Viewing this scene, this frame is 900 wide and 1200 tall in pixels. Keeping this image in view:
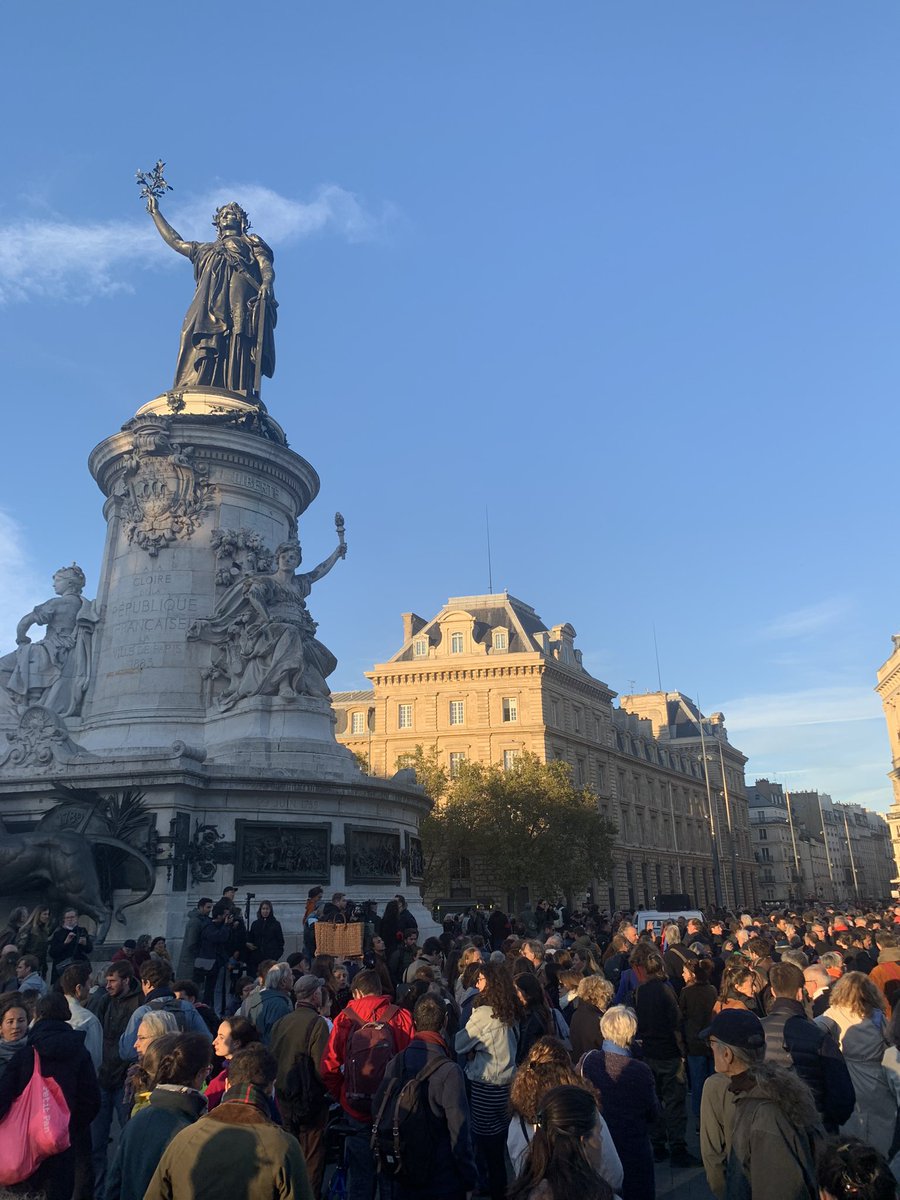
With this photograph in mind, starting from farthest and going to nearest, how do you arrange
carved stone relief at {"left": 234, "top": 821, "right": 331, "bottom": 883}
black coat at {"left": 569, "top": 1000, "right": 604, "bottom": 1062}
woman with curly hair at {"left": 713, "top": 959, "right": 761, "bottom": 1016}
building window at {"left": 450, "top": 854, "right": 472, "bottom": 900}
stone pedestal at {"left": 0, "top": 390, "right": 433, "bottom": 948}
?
1. building window at {"left": 450, "top": 854, "right": 472, "bottom": 900}
2. carved stone relief at {"left": 234, "top": 821, "right": 331, "bottom": 883}
3. stone pedestal at {"left": 0, "top": 390, "right": 433, "bottom": 948}
4. woman with curly hair at {"left": 713, "top": 959, "right": 761, "bottom": 1016}
5. black coat at {"left": 569, "top": 1000, "right": 604, "bottom": 1062}

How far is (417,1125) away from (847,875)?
145374mm

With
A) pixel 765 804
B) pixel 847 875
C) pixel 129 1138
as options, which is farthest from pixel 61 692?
pixel 847 875

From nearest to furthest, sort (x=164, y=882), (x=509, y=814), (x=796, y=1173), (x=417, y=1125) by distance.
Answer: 1. (x=796, y=1173)
2. (x=417, y=1125)
3. (x=164, y=882)
4. (x=509, y=814)

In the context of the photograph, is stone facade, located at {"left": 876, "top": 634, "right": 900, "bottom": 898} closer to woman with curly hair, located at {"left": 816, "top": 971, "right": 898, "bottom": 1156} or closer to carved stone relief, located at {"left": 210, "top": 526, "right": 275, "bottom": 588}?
carved stone relief, located at {"left": 210, "top": 526, "right": 275, "bottom": 588}

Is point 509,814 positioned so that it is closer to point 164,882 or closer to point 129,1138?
point 164,882

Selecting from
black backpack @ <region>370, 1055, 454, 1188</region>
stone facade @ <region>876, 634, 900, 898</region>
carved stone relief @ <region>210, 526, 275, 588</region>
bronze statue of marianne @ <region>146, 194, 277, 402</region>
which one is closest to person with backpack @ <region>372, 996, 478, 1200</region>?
black backpack @ <region>370, 1055, 454, 1188</region>

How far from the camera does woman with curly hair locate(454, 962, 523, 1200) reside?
20.1 ft

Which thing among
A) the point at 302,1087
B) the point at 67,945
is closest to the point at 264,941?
the point at 67,945

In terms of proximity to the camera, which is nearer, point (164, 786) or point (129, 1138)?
point (129, 1138)

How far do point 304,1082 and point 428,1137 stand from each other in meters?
1.56

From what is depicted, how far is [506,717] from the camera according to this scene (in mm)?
57719

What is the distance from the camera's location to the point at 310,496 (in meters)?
25.3

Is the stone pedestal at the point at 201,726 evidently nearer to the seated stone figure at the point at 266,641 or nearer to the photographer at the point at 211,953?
the seated stone figure at the point at 266,641

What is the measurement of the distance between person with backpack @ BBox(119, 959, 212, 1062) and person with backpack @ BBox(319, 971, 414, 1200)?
0.95 metres
